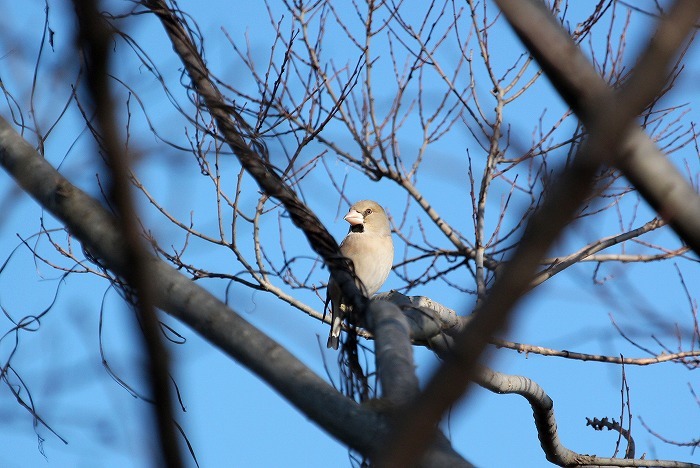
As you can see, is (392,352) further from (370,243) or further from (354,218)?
(354,218)

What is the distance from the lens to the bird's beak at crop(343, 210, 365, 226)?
7.18 metres

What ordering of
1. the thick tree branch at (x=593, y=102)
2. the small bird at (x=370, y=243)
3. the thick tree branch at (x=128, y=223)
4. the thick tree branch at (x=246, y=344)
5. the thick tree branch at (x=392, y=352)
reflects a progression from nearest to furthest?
the thick tree branch at (x=128, y=223) → the thick tree branch at (x=593, y=102) → the thick tree branch at (x=246, y=344) → the thick tree branch at (x=392, y=352) → the small bird at (x=370, y=243)

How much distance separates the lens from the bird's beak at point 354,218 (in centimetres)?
718

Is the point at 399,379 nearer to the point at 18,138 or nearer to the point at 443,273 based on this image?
the point at 18,138

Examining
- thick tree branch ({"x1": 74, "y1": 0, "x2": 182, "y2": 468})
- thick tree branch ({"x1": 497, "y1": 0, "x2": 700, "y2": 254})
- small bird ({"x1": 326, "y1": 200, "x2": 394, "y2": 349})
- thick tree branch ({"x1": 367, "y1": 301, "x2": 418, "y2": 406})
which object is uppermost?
small bird ({"x1": 326, "y1": 200, "x2": 394, "y2": 349})

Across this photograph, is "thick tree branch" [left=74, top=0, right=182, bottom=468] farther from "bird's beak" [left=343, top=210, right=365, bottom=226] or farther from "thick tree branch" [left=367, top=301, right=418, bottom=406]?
"bird's beak" [left=343, top=210, right=365, bottom=226]

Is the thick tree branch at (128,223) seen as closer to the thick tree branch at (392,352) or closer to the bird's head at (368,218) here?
the thick tree branch at (392,352)

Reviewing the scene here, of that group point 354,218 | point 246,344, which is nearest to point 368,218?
point 354,218

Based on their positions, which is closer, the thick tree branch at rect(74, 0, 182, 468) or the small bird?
the thick tree branch at rect(74, 0, 182, 468)

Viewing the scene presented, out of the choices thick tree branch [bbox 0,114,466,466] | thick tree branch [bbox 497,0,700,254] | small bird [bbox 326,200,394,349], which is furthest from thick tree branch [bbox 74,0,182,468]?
small bird [bbox 326,200,394,349]

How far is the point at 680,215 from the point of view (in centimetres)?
141

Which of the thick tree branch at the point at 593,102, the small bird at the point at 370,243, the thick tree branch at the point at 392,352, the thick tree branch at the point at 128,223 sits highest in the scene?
the small bird at the point at 370,243

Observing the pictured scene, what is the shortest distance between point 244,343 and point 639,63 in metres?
1.45

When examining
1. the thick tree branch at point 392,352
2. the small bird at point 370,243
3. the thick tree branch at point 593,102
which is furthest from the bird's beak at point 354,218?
the thick tree branch at point 593,102
